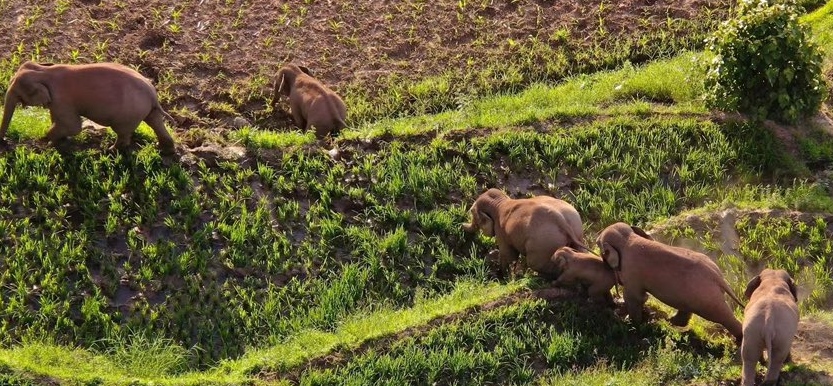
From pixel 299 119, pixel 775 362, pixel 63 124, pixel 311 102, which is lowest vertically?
pixel 775 362

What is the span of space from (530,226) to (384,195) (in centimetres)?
197

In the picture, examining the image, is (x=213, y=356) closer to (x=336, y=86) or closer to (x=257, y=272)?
(x=257, y=272)

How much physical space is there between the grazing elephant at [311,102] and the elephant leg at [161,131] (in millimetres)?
1742

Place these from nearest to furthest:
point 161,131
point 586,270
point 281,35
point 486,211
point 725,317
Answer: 1. point 725,317
2. point 586,270
3. point 486,211
4. point 161,131
5. point 281,35

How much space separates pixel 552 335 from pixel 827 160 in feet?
15.5

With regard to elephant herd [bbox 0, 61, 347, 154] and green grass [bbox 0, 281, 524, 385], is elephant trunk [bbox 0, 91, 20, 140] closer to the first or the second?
elephant herd [bbox 0, 61, 347, 154]

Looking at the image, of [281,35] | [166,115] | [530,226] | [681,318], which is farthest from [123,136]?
[681,318]

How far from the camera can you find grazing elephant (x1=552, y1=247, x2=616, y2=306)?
36.0ft

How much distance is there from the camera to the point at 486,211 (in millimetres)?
12016

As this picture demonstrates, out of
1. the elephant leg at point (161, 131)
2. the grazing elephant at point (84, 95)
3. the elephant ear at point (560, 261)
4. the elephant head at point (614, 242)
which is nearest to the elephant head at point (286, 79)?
the elephant leg at point (161, 131)

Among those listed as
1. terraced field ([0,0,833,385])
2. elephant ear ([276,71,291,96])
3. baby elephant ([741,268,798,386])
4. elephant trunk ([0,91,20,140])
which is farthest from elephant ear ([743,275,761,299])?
elephant trunk ([0,91,20,140])

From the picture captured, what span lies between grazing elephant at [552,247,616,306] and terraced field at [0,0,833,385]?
0.22 m

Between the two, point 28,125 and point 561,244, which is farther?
point 28,125

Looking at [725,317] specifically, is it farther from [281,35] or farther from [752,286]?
[281,35]
